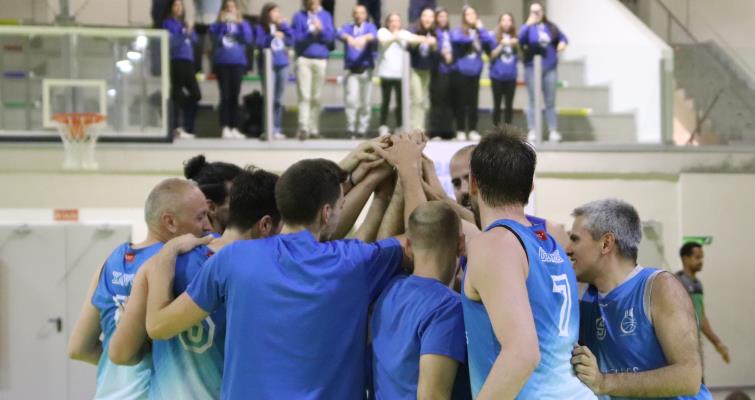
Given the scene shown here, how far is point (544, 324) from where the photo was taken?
9.96 ft

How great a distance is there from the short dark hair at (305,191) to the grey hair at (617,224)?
0.96m

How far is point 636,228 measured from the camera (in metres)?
3.67

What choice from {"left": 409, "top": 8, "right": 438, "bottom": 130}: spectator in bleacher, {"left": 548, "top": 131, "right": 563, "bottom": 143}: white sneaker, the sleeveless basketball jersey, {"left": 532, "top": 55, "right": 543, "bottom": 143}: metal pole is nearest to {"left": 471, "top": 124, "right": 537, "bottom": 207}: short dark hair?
the sleeveless basketball jersey

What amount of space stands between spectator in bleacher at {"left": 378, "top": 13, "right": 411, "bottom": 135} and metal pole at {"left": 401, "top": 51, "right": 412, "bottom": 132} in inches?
1.5

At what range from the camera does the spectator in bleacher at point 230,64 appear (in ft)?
40.9

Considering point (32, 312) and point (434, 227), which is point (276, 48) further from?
point (434, 227)

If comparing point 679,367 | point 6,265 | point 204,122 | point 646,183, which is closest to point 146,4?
point 204,122

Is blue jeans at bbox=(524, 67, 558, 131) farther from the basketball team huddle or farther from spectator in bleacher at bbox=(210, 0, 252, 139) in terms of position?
the basketball team huddle

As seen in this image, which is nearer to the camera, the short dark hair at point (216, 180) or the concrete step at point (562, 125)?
the short dark hair at point (216, 180)

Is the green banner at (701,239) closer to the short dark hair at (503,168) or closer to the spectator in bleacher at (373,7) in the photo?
the spectator in bleacher at (373,7)

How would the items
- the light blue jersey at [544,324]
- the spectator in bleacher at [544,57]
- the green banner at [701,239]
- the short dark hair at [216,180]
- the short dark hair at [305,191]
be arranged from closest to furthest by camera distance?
the light blue jersey at [544,324], the short dark hair at [305,191], the short dark hair at [216,180], the spectator in bleacher at [544,57], the green banner at [701,239]

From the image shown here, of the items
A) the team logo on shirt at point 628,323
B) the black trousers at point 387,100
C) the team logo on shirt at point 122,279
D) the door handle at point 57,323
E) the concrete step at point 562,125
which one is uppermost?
the black trousers at point 387,100

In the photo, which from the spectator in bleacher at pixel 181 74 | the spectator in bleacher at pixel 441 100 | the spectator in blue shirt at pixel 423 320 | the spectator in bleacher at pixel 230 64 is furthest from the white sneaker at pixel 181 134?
the spectator in blue shirt at pixel 423 320

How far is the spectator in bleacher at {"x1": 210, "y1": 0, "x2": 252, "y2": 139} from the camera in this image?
1247 cm
